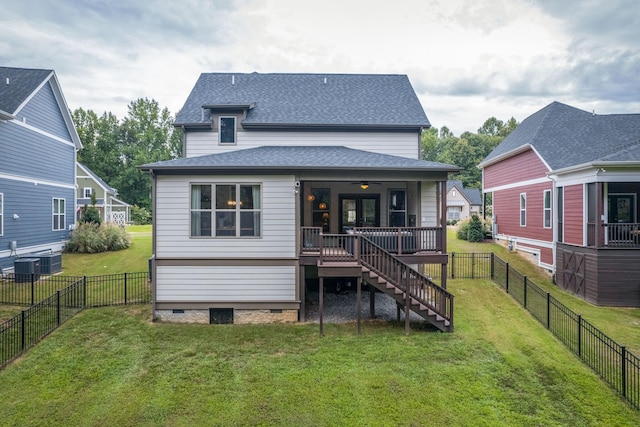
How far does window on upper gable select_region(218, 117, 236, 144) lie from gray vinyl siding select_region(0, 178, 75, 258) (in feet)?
31.3

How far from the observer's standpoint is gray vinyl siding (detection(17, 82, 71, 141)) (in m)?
15.8

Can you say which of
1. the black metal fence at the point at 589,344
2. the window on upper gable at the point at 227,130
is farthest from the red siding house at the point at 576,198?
the window on upper gable at the point at 227,130

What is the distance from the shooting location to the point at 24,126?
15.5 meters

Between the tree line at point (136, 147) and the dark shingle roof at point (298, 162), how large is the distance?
42.3 m

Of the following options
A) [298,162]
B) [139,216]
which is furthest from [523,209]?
[139,216]

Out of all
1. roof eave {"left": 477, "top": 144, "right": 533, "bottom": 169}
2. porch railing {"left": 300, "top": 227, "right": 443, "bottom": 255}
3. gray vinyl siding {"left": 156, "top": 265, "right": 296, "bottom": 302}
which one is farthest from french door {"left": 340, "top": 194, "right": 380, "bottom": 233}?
roof eave {"left": 477, "top": 144, "right": 533, "bottom": 169}

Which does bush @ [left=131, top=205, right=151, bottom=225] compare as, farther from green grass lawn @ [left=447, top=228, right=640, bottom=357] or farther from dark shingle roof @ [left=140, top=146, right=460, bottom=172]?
green grass lawn @ [left=447, top=228, right=640, bottom=357]

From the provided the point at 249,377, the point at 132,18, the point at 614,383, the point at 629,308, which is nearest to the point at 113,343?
the point at 249,377

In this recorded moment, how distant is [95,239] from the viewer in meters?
18.2

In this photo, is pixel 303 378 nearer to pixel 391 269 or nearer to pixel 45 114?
pixel 391 269

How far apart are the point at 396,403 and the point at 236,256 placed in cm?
607

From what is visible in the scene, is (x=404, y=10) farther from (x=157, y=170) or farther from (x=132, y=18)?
(x=157, y=170)

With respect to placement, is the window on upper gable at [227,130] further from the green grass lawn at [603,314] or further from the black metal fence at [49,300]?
the green grass lawn at [603,314]

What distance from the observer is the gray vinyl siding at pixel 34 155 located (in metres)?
14.3
